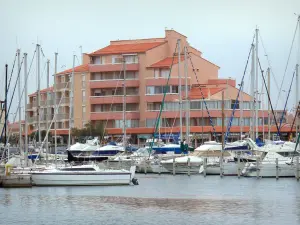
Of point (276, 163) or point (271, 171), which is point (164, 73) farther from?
point (276, 163)

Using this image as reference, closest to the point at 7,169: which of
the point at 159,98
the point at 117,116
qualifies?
the point at 159,98

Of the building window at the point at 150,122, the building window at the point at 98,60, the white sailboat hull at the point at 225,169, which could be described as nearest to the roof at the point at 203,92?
the building window at the point at 150,122

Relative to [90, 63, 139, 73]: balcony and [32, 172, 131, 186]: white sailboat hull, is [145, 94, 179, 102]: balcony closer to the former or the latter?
[90, 63, 139, 73]: balcony

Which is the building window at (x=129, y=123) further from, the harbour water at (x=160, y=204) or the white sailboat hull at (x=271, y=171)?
the harbour water at (x=160, y=204)

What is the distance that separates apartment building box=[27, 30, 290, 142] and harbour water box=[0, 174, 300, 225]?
187 ft

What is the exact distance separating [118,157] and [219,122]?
43.9m

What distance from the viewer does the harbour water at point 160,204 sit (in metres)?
43.1

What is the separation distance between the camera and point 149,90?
128 meters

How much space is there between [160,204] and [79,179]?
11.7 m

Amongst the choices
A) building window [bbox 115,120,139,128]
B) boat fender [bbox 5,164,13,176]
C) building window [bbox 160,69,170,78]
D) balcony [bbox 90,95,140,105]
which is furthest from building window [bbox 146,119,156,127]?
boat fender [bbox 5,164,13,176]

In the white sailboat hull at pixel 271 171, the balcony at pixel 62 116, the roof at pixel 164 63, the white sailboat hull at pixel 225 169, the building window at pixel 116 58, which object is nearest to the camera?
the white sailboat hull at pixel 271 171

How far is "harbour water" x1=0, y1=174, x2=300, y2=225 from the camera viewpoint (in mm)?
43094

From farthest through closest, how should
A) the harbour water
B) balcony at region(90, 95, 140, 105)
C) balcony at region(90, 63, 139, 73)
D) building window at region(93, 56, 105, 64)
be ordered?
building window at region(93, 56, 105, 64) < balcony at region(90, 63, 139, 73) < balcony at region(90, 95, 140, 105) < the harbour water

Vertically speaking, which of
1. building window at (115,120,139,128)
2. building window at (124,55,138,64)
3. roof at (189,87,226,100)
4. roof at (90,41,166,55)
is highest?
roof at (90,41,166,55)
